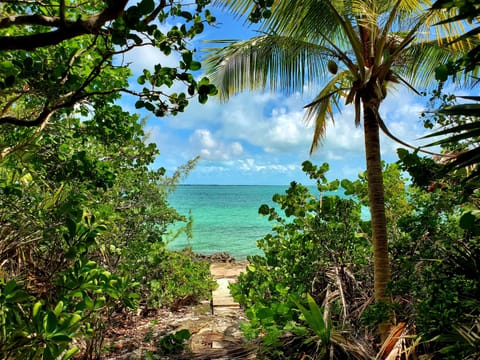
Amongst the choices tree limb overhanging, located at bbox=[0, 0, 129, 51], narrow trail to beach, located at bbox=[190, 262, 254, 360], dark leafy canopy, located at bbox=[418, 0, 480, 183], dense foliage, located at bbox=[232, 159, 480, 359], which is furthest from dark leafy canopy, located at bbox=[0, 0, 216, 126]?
narrow trail to beach, located at bbox=[190, 262, 254, 360]

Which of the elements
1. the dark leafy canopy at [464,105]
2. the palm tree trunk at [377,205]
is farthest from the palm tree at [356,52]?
the dark leafy canopy at [464,105]

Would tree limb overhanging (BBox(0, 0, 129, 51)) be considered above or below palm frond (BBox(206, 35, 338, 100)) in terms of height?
below

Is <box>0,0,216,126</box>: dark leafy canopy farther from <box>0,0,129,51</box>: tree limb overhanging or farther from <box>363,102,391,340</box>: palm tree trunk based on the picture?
<box>363,102,391,340</box>: palm tree trunk

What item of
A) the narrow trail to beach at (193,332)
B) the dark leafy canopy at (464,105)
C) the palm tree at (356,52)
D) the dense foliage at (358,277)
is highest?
the palm tree at (356,52)

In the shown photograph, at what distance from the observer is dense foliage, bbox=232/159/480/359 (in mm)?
2492

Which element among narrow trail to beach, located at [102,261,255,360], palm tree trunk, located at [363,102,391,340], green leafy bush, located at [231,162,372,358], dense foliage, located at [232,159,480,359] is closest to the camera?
dense foliage, located at [232,159,480,359]

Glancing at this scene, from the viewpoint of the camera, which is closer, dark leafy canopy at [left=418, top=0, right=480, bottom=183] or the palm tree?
dark leafy canopy at [left=418, top=0, right=480, bottom=183]

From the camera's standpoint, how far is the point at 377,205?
3.54 metres

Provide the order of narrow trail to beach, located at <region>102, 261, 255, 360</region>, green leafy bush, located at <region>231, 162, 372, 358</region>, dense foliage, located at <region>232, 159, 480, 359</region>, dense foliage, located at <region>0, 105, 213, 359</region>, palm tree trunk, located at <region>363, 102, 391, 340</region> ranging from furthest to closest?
green leafy bush, located at <region>231, 162, 372, 358</region> < narrow trail to beach, located at <region>102, 261, 255, 360</region> < palm tree trunk, located at <region>363, 102, 391, 340</region> < dense foliage, located at <region>232, 159, 480, 359</region> < dense foliage, located at <region>0, 105, 213, 359</region>

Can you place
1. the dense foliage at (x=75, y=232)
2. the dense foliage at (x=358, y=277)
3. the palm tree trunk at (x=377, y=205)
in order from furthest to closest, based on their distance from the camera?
the palm tree trunk at (x=377, y=205)
the dense foliage at (x=358, y=277)
the dense foliage at (x=75, y=232)

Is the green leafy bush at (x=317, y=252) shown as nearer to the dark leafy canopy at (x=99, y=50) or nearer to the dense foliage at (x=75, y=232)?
the dense foliage at (x=75, y=232)

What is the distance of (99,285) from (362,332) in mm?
3008

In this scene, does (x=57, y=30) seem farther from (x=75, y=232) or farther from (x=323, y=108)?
(x=323, y=108)

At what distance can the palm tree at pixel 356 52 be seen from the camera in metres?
3.52
